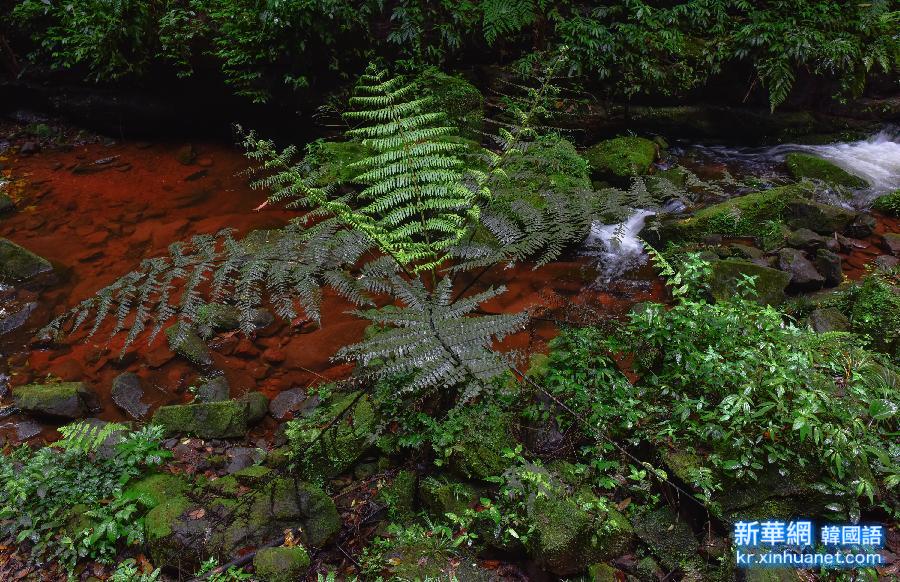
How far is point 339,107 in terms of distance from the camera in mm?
6883

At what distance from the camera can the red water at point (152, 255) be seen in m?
4.16

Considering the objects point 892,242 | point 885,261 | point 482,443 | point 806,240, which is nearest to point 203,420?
point 482,443


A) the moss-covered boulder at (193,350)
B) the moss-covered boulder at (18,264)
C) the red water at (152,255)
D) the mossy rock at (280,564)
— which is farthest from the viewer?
the moss-covered boulder at (18,264)

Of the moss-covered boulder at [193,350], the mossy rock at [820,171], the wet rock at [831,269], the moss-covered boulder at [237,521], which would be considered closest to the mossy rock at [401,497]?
the moss-covered boulder at [237,521]

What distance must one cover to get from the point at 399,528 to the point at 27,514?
203cm

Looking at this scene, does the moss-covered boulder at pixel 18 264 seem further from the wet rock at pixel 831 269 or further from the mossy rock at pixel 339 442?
the wet rock at pixel 831 269

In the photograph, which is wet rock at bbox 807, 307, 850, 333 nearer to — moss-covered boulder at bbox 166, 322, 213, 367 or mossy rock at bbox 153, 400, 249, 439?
mossy rock at bbox 153, 400, 249, 439

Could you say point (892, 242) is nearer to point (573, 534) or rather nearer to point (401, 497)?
point (573, 534)

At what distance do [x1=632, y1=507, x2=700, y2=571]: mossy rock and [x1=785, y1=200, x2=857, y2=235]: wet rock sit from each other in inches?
166

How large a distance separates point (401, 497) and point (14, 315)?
4.33 m

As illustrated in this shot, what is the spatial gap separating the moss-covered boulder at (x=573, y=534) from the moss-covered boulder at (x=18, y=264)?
18.0 feet

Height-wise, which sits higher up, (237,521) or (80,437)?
(80,437)

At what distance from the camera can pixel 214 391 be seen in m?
4.01

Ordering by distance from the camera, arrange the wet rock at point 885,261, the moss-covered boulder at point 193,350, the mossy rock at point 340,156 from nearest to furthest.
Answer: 1. the moss-covered boulder at point 193,350
2. the wet rock at point 885,261
3. the mossy rock at point 340,156
